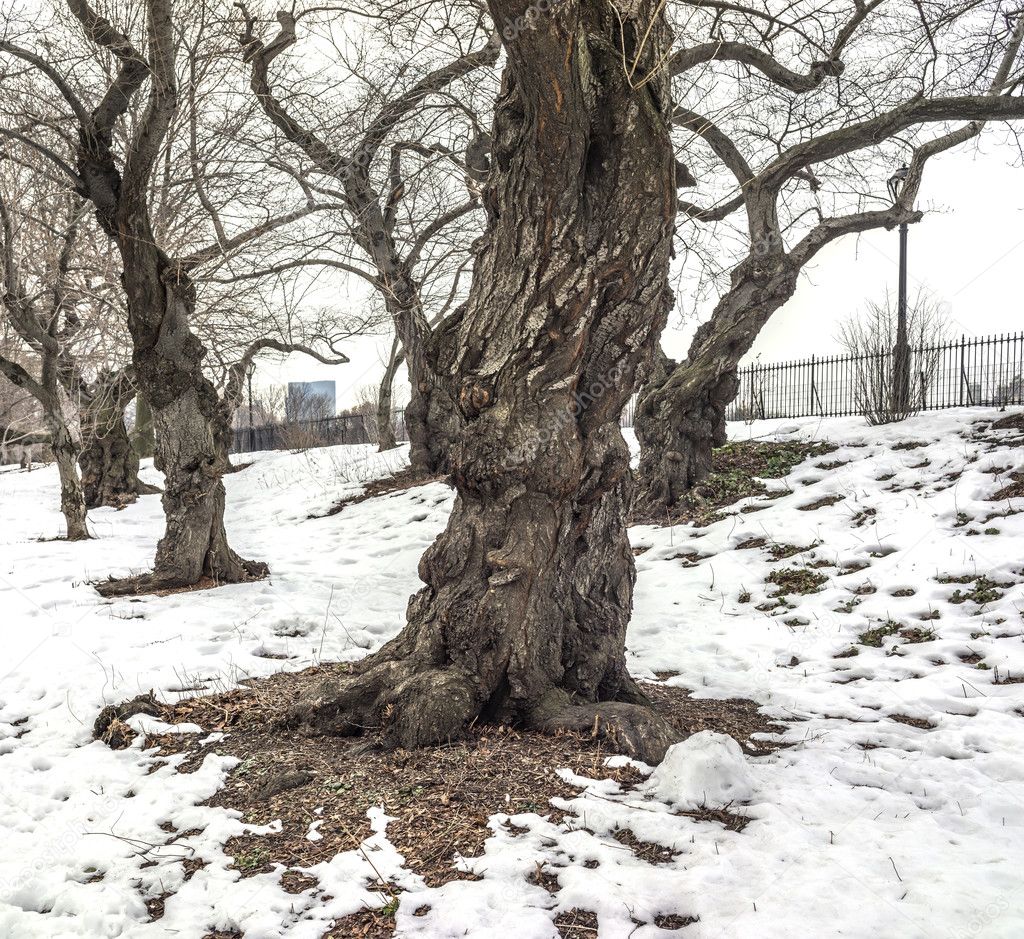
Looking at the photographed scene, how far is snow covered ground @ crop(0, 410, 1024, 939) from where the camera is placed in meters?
2.45

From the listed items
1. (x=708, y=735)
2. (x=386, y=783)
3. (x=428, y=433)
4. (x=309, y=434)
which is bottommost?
(x=386, y=783)

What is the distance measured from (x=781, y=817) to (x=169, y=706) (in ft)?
11.2

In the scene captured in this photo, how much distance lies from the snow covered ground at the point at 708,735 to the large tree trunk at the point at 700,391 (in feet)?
3.09

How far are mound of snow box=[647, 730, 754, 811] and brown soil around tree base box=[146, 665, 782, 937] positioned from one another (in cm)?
10

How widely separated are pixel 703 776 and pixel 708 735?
0.70 ft

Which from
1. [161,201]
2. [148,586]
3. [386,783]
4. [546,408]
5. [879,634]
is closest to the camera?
[386,783]

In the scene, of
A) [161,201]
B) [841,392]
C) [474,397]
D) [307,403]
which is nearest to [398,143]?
[161,201]

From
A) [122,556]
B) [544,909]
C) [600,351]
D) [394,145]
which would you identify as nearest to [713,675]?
[600,351]

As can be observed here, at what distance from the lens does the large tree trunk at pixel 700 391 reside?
962cm

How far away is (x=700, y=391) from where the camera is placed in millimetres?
9891

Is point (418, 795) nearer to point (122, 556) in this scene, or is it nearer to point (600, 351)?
point (600, 351)

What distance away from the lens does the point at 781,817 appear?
2.95 metres

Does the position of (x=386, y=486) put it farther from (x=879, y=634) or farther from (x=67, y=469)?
(x=879, y=634)
